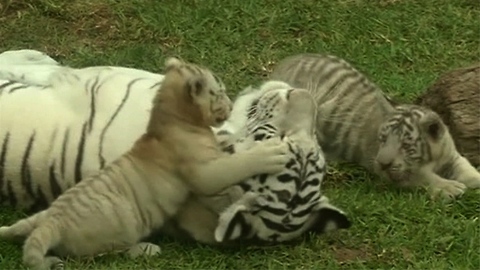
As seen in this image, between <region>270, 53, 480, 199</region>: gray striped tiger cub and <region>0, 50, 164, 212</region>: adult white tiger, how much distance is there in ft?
3.26

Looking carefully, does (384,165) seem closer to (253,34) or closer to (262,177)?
(262,177)

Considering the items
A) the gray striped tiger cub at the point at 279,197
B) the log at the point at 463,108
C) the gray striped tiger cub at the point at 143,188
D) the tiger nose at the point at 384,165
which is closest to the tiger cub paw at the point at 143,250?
the gray striped tiger cub at the point at 143,188

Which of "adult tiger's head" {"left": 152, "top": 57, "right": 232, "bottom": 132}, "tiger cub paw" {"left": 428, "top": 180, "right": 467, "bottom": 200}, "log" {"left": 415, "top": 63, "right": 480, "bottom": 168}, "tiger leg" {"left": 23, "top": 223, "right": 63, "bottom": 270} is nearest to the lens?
"tiger leg" {"left": 23, "top": 223, "right": 63, "bottom": 270}

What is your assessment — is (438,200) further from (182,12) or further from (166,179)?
(182,12)

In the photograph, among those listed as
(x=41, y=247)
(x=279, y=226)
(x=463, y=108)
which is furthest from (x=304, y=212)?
→ (x=463, y=108)

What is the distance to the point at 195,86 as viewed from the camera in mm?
3893

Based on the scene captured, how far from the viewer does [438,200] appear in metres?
4.36

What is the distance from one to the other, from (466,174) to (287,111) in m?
1.11

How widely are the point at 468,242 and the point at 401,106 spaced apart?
983mm

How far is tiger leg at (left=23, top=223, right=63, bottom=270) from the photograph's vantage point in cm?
351

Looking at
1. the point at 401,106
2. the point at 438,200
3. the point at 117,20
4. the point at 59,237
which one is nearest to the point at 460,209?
the point at 438,200

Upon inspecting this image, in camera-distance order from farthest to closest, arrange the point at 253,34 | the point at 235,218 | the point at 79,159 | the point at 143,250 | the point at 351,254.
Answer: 1. the point at 253,34
2. the point at 79,159
3. the point at 351,254
4. the point at 143,250
5. the point at 235,218

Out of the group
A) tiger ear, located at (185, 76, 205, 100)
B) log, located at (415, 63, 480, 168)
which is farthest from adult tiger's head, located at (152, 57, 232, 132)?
log, located at (415, 63, 480, 168)

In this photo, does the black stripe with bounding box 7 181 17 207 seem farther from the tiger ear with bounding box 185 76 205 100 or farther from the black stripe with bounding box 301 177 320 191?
the black stripe with bounding box 301 177 320 191
